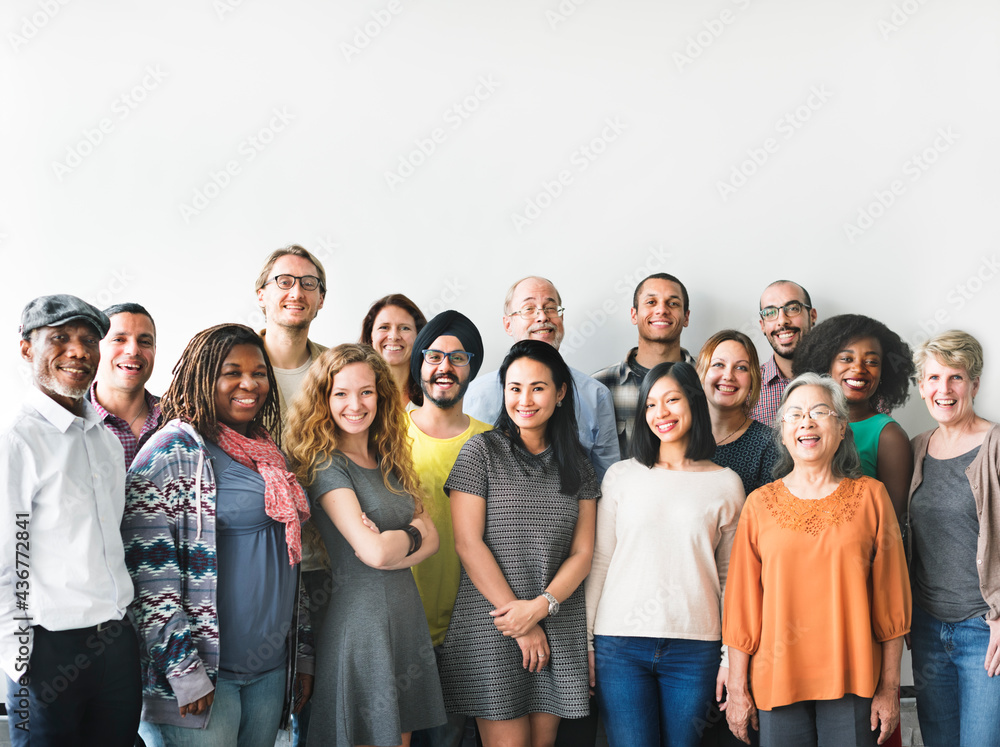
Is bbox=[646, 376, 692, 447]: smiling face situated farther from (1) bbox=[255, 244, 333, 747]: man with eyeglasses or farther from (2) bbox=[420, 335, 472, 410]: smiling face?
(1) bbox=[255, 244, 333, 747]: man with eyeglasses

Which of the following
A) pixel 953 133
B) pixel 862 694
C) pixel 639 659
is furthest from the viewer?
pixel 953 133

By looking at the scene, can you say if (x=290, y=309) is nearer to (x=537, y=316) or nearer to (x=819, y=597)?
(x=537, y=316)

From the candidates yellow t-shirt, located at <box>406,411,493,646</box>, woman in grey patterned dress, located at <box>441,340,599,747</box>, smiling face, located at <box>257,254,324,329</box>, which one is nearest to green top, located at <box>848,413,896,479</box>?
woman in grey patterned dress, located at <box>441,340,599,747</box>

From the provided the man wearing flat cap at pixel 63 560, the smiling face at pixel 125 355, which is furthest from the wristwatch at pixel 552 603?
the smiling face at pixel 125 355

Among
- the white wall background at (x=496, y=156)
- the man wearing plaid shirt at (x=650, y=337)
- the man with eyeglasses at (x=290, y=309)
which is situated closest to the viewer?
the man with eyeglasses at (x=290, y=309)

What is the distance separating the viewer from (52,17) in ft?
13.4

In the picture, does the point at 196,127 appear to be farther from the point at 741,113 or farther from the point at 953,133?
the point at 953,133

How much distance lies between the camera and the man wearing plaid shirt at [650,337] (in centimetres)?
356

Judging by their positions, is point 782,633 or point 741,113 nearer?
point 782,633

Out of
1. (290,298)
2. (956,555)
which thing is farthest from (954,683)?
(290,298)

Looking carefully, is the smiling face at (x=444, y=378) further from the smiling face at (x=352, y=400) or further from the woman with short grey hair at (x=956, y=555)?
the woman with short grey hair at (x=956, y=555)

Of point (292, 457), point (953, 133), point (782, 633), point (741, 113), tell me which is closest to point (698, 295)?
point (741, 113)

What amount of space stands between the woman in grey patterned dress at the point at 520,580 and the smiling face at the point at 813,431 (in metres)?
0.70

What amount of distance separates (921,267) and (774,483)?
242 cm
